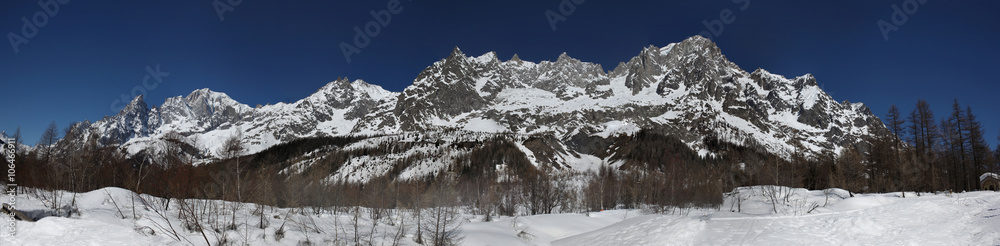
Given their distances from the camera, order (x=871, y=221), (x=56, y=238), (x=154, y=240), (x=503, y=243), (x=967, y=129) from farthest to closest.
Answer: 1. (x=967, y=129)
2. (x=503, y=243)
3. (x=871, y=221)
4. (x=154, y=240)
5. (x=56, y=238)

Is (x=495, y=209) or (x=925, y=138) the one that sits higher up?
(x=925, y=138)

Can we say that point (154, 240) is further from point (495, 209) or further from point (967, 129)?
A: point (967, 129)

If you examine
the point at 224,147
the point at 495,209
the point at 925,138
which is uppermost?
the point at 925,138

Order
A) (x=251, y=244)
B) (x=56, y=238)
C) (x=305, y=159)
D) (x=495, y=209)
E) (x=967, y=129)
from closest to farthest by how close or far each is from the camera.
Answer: (x=56, y=238) < (x=251, y=244) < (x=967, y=129) < (x=495, y=209) < (x=305, y=159)

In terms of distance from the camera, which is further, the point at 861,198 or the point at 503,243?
the point at 861,198

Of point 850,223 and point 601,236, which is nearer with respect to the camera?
point 850,223

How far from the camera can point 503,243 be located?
74.3 feet

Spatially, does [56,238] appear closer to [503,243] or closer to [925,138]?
[503,243]

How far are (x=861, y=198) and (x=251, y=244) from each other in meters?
45.9

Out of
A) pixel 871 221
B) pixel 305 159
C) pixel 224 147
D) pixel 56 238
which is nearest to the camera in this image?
pixel 56 238

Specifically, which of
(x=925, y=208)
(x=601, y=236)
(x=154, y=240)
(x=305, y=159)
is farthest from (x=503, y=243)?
(x=305, y=159)

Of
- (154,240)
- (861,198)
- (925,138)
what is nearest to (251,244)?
(154,240)

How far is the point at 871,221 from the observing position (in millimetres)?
18797

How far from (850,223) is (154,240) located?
28876 millimetres
